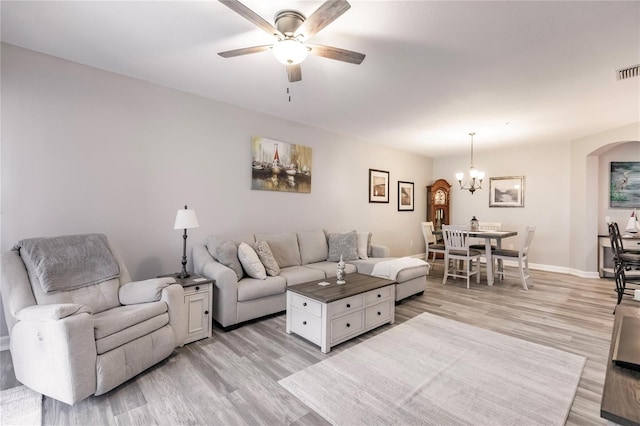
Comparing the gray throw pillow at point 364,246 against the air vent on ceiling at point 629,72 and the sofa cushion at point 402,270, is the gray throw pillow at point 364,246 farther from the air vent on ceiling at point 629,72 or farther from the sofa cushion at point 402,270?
the air vent on ceiling at point 629,72

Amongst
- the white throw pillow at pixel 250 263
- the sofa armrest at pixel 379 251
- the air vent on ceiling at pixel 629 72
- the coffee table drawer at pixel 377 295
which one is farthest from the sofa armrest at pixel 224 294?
the air vent on ceiling at pixel 629 72

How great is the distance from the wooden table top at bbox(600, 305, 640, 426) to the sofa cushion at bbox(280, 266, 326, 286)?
2.71 m

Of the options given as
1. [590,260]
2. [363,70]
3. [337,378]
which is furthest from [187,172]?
[590,260]

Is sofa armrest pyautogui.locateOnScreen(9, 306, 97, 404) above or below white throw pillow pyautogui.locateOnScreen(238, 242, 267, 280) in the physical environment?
below

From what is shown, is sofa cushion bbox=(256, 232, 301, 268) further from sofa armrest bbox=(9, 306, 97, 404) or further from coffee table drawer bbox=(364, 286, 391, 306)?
sofa armrest bbox=(9, 306, 97, 404)

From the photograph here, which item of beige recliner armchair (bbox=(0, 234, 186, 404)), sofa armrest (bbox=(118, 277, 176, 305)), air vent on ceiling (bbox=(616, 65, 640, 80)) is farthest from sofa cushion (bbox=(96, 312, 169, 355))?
air vent on ceiling (bbox=(616, 65, 640, 80))

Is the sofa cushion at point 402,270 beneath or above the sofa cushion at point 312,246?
beneath

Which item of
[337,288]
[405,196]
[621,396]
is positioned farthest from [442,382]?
[405,196]

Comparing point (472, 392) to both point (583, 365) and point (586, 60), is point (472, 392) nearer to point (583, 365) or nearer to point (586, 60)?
point (583, 365)

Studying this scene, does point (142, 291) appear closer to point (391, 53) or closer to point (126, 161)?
point (126, 161)

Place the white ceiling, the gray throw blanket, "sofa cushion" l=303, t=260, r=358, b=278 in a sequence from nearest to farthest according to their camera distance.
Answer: the white ceiling, the gray throw blanket, "sofa cushion" l=303, t=260, r=358, b=278

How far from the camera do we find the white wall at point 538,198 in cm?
586

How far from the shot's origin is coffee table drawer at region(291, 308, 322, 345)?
2.67 meters

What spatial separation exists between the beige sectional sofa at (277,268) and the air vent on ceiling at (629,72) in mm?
2905
